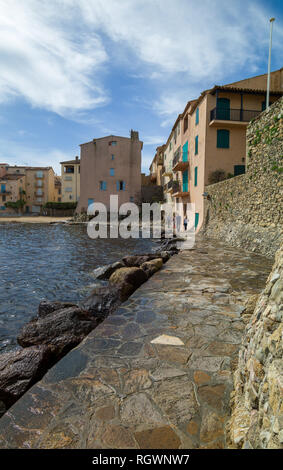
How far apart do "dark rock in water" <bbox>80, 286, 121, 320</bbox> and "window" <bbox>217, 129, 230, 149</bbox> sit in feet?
57.3

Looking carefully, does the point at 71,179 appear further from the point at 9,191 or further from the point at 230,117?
the point at 230,117

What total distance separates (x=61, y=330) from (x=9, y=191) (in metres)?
67.0

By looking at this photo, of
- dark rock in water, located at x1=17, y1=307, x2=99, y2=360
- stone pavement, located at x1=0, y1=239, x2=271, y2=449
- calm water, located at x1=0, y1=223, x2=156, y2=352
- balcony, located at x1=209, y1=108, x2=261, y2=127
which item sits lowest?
calm water, located at x1=0, y1=223, x2=156, y2=352

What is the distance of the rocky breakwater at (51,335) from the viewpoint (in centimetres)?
325

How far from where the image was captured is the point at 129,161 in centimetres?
4409

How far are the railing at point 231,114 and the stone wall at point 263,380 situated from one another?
2008cm

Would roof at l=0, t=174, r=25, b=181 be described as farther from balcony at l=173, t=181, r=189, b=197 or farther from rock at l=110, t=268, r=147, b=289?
rock at l=110, t=268, r=147, b=289

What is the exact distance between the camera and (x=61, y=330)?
4570mm

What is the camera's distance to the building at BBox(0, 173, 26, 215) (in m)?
62.2

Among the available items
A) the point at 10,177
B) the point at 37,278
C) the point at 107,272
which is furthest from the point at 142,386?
the point at 10,177

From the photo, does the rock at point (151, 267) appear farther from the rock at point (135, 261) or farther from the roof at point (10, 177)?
the roof at point (10, 177)

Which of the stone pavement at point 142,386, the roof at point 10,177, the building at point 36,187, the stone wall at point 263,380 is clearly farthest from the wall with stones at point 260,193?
the roof at point 10,177

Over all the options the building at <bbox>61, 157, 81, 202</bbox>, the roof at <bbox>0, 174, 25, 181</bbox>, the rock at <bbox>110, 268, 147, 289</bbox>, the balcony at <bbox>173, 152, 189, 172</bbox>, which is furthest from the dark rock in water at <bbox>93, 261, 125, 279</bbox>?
the roof at <bbox>0, 174, 25, 181</bbox>
